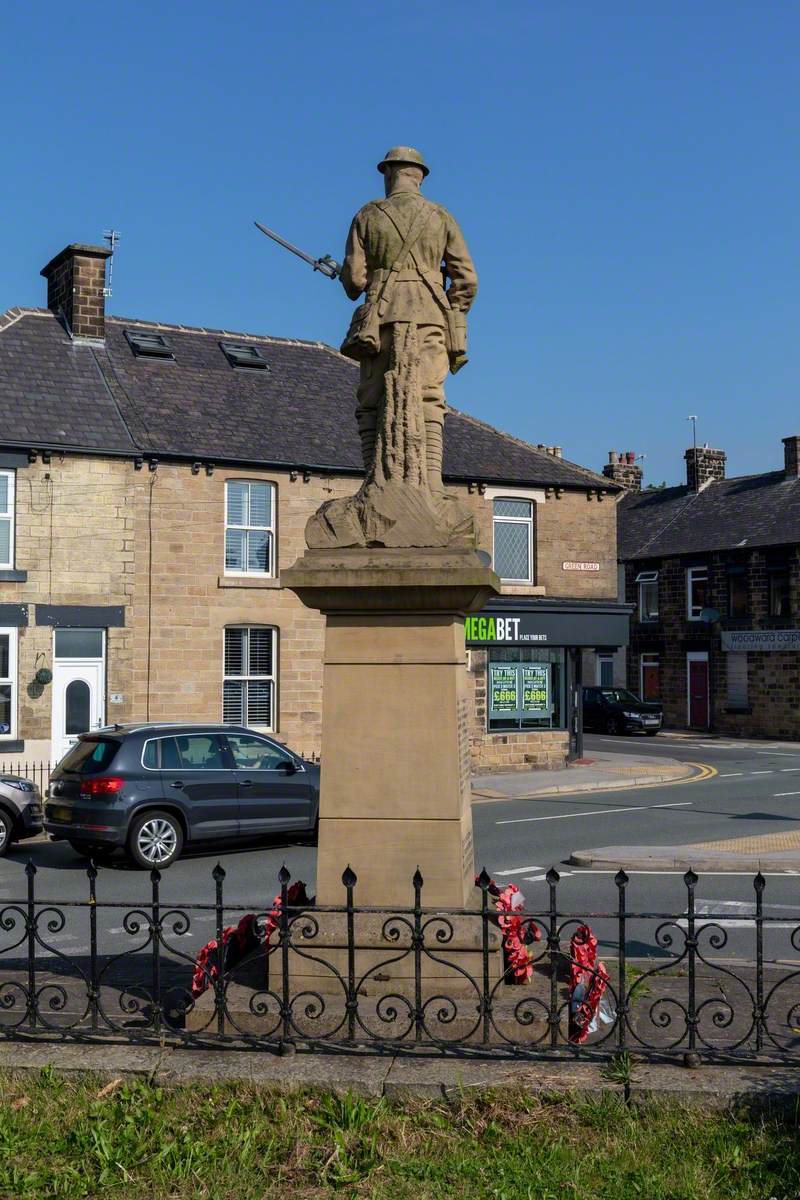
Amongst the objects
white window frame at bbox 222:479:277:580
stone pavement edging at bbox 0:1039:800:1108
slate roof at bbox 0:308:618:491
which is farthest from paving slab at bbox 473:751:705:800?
stone pavement edging at bbox 0:1039:800:1108

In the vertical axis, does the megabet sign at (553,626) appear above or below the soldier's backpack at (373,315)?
below

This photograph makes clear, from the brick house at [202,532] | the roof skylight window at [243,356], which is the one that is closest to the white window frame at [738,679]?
the brick house at [202,532]

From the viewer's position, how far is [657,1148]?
5215 millimetres

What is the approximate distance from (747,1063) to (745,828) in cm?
1264

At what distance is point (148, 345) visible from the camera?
83.8ft

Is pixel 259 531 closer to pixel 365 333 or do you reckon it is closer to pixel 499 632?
pixel 499 632

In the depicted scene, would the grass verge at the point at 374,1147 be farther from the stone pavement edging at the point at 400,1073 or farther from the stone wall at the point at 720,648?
the stone wall at the point at 720,648

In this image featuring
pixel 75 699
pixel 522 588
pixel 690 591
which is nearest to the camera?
pixel 75 699

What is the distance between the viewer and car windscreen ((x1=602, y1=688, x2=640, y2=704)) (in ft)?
135

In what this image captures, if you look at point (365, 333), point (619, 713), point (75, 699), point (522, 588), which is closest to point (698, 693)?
point (619, 713)

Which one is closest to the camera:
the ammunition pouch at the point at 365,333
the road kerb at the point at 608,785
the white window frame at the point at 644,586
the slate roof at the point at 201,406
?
the ammunition pouch at the point at 365,333

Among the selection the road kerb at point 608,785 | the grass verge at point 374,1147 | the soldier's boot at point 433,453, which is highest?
the soldier's boot at point 433,453

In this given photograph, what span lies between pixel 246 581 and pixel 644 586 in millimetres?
24975

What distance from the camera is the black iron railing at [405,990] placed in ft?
19.7
